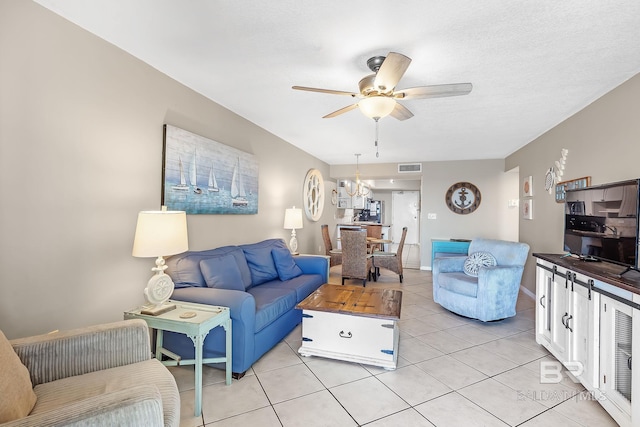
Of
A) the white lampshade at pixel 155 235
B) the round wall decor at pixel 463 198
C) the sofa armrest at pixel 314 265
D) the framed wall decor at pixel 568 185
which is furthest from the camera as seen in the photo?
the round wall decor at pixel 463 198

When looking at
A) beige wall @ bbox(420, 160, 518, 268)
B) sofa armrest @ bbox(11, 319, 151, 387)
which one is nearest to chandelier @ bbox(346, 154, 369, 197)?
beige wall @ bbox(420, 160, 518, 268)

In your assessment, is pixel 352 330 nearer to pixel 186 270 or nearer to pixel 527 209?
pixel 186 270

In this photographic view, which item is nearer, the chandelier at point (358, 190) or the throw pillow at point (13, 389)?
the throw pillow at point (13, 389)

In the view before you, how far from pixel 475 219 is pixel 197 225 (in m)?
5.51

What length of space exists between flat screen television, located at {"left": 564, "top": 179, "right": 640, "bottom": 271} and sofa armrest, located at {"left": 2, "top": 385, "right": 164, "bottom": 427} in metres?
2.72

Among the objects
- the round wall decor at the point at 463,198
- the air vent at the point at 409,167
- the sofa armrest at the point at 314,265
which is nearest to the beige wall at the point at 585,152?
the round wall decor at the point at 463,198

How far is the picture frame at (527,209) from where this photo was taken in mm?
4473

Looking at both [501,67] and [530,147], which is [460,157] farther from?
[501,67]

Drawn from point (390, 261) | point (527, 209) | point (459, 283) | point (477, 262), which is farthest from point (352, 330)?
point (527, 209)

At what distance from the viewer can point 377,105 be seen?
84.0 inches

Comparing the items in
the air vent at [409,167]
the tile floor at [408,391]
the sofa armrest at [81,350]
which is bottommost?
the tile floor at [408,391]

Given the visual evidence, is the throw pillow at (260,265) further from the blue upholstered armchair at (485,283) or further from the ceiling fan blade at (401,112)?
the blue upholstered armchair at (485,283)

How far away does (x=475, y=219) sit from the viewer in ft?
20.2

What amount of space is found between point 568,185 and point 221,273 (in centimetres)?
382
